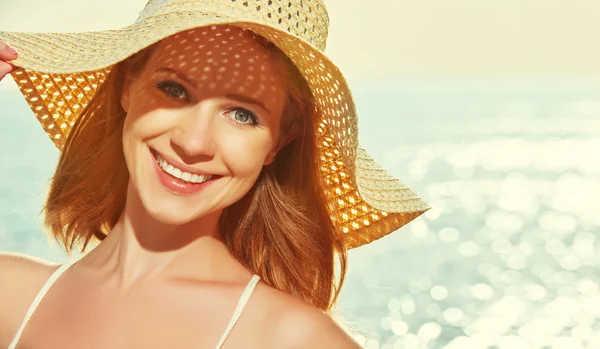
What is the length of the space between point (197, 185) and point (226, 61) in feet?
0.87

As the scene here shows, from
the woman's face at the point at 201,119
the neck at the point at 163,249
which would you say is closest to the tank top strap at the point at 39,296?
the neck at the point at 163,249

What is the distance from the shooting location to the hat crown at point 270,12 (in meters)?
2.06

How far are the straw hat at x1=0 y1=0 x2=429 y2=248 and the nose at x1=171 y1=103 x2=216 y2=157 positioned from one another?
174 millimetres

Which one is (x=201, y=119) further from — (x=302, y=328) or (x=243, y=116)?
(x=302, y=328)

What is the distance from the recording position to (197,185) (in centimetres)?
212

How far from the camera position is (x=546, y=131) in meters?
19.9

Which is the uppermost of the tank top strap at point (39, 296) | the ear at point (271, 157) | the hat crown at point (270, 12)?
the hat crown at point (270, 12)

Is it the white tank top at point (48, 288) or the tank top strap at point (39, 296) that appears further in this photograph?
the tank top strap at point (39, 296)

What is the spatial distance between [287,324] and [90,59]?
0.70 metres

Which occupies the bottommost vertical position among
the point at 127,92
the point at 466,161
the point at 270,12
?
the point at 466,161

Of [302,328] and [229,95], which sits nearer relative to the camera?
[229,95]

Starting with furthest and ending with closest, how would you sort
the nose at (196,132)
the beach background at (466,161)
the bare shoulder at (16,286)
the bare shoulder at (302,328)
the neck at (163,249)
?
1. the beach background at (466,161)
2. the bare shoulder at (16,286)
3. the neck at (163,249)
4. the bare shoulder at (302,328)
5. the nose at (196,132)

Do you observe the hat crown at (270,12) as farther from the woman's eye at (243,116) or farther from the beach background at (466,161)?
the beach background at (466,161)

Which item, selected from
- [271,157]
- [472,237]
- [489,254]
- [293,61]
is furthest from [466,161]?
[293,61]
